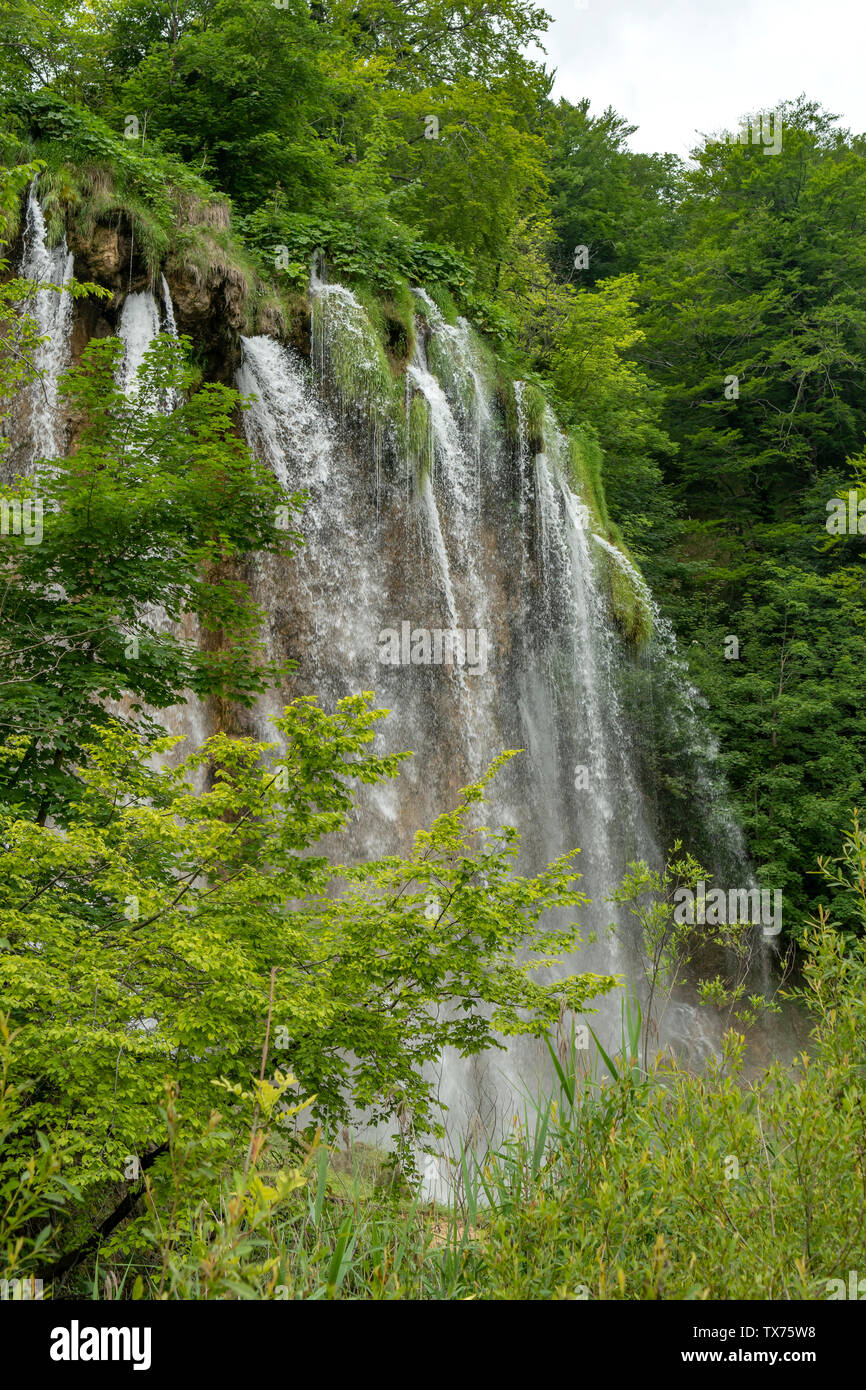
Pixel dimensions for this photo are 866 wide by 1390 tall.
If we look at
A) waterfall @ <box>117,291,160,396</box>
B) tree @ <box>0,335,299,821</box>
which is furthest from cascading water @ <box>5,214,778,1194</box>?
tree @ <box>0,335,299,821</box>

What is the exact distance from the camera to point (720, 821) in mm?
18625

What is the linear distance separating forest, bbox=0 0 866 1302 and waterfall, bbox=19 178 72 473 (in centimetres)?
5

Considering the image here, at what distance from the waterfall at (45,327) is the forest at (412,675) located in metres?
0.05

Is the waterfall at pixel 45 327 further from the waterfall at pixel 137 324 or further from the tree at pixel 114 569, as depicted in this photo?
the tree at pixel 114 569

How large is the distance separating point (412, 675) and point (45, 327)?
6698 mm

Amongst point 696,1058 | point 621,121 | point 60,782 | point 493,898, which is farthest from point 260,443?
point 621,121

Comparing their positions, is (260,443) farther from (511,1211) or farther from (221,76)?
(511,1211)

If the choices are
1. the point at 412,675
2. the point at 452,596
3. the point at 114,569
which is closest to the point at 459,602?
the point at 452,596

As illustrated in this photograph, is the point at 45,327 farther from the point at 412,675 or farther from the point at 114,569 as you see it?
the point at 412,675

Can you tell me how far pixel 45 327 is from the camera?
36.9 ft

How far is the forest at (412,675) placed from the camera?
2.96m

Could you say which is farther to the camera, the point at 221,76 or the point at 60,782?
the point at 221,76
